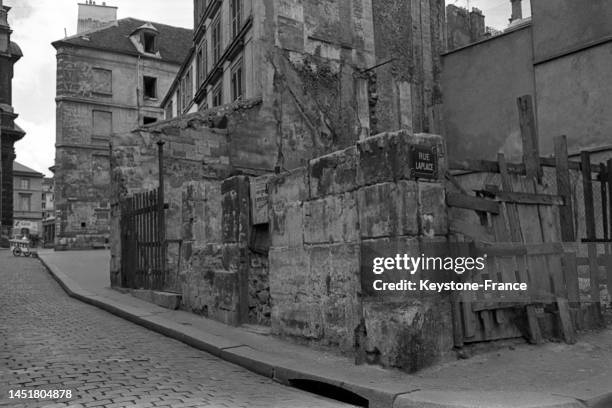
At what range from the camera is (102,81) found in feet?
125

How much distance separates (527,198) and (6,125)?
44.1 metres

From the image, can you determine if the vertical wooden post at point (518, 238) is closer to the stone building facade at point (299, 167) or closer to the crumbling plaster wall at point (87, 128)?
the stone building facade at point (299, 167)

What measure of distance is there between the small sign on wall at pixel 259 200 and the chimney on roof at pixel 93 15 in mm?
39434

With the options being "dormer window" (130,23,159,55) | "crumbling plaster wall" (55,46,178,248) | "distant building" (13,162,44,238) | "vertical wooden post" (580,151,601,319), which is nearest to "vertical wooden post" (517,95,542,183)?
"vertical wooden post" (580,151,601,319)

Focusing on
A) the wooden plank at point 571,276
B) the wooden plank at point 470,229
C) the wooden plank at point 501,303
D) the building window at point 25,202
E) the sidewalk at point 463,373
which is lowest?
the sidewalk at point 463,373

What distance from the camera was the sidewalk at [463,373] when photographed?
4129 millimetres

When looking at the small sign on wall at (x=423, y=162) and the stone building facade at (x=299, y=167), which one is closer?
the small sign on wall at (x=423, y=162)

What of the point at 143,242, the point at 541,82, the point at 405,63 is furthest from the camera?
the point at 405,63

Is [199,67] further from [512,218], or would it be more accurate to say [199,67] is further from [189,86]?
[512,218]

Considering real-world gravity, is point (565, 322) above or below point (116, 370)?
above

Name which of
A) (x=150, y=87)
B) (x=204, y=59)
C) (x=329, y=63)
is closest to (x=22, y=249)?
(x=204, y=59)

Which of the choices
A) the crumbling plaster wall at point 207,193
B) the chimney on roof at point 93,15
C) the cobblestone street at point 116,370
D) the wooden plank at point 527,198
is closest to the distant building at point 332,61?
the crumbling plaster wall at point 207,193

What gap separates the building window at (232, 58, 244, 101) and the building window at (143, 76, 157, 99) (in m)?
25.6

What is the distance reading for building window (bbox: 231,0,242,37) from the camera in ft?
52.4
